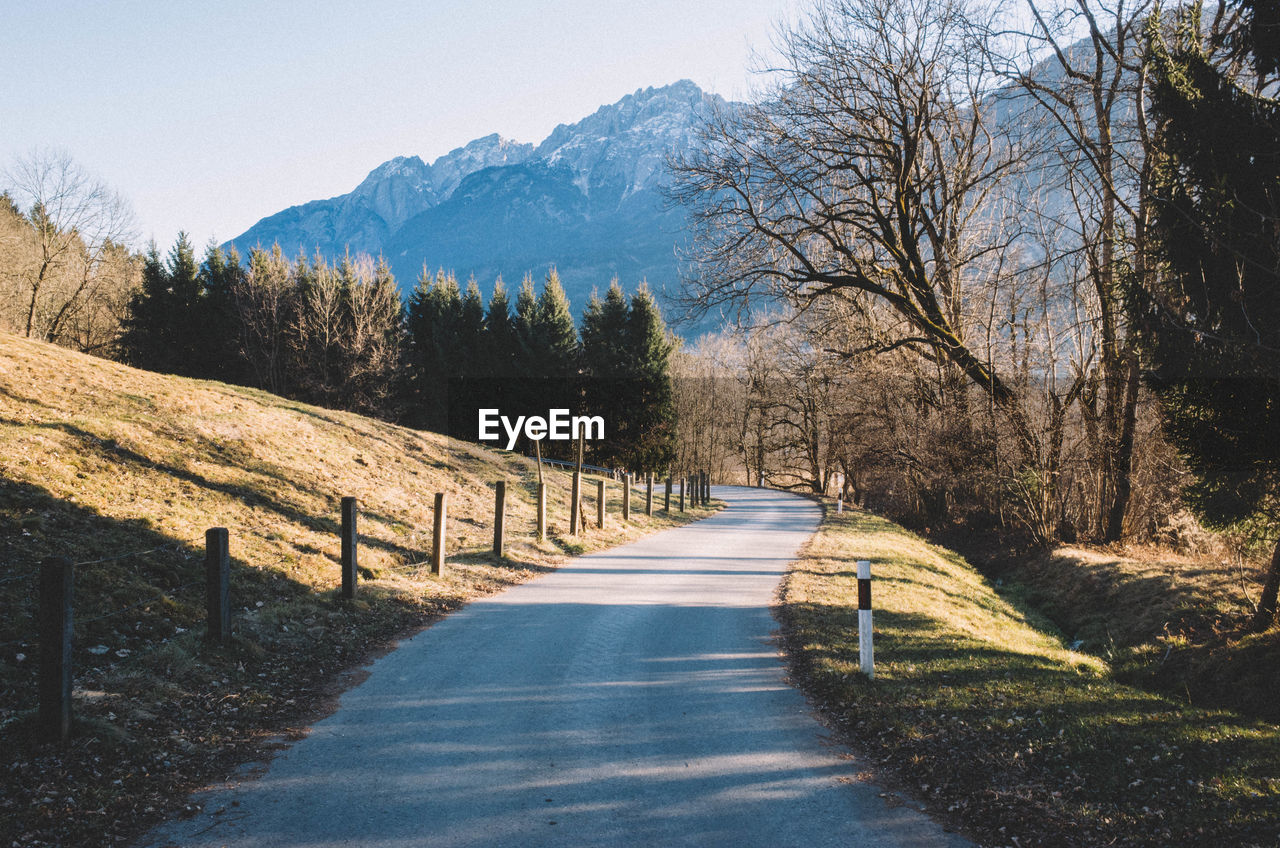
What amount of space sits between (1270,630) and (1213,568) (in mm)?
4464

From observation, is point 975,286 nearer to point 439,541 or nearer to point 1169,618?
point 1169,618

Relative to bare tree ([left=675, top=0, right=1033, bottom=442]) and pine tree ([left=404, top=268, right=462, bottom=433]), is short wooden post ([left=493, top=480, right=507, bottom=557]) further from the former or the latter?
pine tree ([left=404, top=268, right=462, bottom=433])

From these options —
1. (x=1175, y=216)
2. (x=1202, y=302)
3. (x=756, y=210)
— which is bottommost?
(x=1202, y=302)

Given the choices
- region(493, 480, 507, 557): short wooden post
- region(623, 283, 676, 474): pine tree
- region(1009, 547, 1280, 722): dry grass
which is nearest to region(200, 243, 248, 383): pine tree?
region(623, 283, 676, 474): pine tree

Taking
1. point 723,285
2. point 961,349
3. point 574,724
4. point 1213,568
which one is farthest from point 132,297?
point 1213,568

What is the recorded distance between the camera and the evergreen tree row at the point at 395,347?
138ft

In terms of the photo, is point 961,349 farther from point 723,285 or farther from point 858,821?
point 858,821

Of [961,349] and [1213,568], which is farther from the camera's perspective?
[961,349]

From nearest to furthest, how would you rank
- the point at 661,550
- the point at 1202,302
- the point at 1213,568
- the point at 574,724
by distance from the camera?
the point at 574,724 → the point at 1202,302 → the point at 1213,568 → the point at 661,550

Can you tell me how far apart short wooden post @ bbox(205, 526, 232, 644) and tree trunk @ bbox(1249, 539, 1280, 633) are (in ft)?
39.0

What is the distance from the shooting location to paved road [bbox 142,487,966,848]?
162 inches

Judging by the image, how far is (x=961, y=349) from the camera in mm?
18094

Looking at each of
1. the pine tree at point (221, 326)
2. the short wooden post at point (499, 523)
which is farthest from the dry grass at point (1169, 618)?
the pine tree at point (221, 326)

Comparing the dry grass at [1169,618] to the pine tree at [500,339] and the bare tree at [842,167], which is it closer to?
the bare tree at [842,167]
